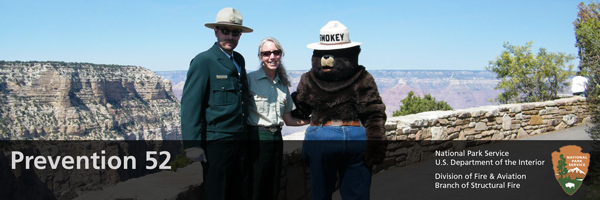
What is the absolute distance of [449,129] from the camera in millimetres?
8055

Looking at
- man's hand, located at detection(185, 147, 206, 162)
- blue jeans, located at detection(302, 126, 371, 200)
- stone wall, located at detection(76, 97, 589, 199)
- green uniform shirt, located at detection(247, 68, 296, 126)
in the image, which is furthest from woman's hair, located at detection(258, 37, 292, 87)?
stone wall, located at detection(76, 97, 589, 199)

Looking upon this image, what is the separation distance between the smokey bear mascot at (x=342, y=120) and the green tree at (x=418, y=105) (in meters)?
10.8

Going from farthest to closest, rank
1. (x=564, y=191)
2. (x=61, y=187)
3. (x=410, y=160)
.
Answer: (x=61, y=187), (x=410, y=160), (x=564, y=191)

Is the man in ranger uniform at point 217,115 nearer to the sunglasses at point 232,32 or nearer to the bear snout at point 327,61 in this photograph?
the sunglasses at point 232,32

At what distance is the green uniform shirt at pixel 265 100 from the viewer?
3.55 metres

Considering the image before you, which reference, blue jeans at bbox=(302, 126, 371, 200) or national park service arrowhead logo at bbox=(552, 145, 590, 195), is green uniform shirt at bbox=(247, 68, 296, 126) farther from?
national park service arrowhead logo at bbox=(552, 145, 590, 195)

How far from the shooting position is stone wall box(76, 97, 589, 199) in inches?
197

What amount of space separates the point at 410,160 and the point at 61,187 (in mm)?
58377

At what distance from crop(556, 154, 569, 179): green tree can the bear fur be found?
3381 millimetres

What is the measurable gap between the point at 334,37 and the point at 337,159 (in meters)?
0.83

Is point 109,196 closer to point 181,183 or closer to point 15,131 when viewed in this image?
point 181,183

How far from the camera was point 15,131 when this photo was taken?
2997 inches

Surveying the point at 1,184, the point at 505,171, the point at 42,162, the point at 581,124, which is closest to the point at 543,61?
the point at 581,124

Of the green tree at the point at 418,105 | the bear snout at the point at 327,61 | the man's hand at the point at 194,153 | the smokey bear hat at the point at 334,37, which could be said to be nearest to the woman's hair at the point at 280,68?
the smokey bear hat at the point at 334,37
